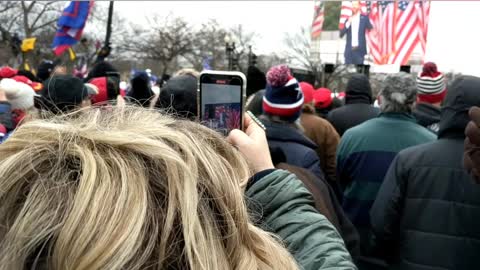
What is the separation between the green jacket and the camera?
1.17m

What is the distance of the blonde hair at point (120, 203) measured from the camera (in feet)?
2.36

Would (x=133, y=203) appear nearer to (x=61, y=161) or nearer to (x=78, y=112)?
(x=61, y=161)

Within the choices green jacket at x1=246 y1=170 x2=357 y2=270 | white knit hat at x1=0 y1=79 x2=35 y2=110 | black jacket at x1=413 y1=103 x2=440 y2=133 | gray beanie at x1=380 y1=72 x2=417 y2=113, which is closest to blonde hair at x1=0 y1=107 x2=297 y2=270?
green jacket at x1=246 y1=170 x2=357 y2=270

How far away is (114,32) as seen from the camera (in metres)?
48.2

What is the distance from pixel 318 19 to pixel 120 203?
19.9ft

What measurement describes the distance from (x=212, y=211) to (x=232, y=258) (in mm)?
87

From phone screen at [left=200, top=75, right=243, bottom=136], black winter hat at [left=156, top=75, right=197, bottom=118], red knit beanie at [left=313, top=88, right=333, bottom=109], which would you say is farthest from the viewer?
red knit beanie at [left=313, top=88, right=333, bottom=109]

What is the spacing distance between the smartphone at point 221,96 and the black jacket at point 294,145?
1.13 m

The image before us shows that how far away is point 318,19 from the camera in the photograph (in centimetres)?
645

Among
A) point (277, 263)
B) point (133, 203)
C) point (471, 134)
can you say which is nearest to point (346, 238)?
point (471, 134)

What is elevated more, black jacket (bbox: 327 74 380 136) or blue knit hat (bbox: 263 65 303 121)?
blue knit hat (bbox: 263 65 303 121)

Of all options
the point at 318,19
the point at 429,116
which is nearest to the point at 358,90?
the point at 429,116

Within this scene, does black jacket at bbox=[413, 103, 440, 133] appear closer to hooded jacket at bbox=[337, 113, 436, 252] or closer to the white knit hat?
hooded jacket at bbox=[337, 113, 436, 252]

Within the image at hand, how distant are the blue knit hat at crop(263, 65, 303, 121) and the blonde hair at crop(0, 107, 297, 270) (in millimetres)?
2284
